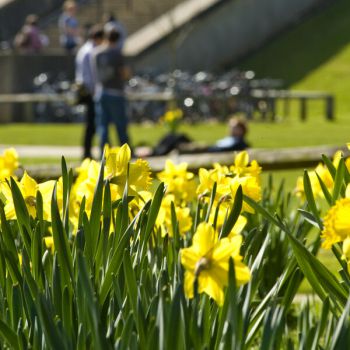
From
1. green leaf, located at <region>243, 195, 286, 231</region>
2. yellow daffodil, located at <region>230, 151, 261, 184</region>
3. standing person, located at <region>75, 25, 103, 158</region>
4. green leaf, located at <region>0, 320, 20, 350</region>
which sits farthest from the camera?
standing person, located at <region>75, 25, 103, 158</region>

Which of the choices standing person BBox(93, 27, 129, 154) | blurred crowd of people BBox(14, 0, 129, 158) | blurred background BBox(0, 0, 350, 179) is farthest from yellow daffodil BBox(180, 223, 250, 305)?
blurred background BBox(0, 0, 350, 179)

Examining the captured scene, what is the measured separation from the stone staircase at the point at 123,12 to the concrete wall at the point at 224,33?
1.33 meters

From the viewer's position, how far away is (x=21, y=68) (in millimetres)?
31812

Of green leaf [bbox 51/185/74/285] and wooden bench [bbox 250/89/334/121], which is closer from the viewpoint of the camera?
green leaf [bbox 51/185/74/285]

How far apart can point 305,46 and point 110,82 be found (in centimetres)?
1864

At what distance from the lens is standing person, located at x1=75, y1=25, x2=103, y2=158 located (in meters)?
17.6

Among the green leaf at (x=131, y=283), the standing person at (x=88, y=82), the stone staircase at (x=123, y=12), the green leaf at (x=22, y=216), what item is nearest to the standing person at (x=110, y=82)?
the standing person at (x=88, y=82)

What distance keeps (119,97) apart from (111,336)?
13732mm

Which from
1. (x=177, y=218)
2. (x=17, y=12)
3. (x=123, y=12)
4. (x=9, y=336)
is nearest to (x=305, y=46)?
(x=123, y=12)

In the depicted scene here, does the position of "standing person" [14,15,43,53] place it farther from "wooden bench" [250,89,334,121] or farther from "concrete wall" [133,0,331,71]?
"wooden bench" [250,89,334,121]

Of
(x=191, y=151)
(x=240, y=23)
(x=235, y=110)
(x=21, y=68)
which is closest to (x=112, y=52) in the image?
(x=191, y=151)

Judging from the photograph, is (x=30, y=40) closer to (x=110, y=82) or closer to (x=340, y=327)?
(x=110, y=82)

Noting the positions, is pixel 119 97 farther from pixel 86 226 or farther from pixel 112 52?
pixel 86 226

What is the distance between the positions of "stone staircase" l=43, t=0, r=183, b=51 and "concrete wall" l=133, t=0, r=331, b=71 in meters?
1.33
